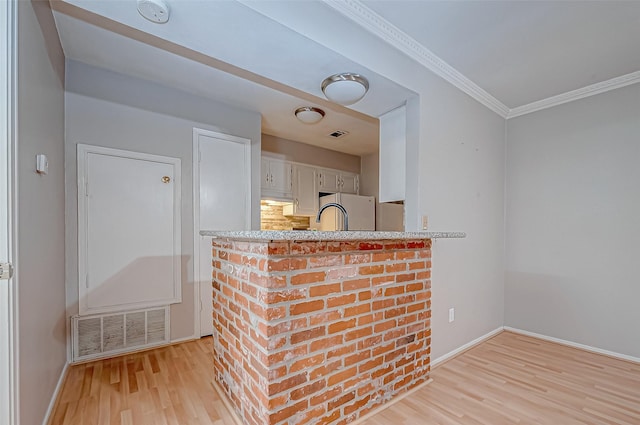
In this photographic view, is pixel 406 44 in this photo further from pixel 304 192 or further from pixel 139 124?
pixel 304 192

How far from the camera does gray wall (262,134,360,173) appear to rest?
13.9 ft

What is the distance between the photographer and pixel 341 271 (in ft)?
5.19

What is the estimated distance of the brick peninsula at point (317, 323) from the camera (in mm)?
1350

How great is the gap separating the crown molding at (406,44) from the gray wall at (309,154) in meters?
2.48

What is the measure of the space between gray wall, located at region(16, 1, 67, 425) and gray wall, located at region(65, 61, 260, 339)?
0.21 m

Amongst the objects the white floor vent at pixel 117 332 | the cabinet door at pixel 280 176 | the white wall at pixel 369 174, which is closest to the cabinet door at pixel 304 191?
the cabinet door at pixel 280 176

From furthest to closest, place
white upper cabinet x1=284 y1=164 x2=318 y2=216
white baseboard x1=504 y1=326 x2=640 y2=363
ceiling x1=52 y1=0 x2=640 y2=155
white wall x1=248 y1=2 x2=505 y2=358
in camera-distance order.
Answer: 1. white upper cabinet x1=284 y1=164 x2=318 y2=216
2. white baseboard x1=504 y1=326 x2=640 y2=363
3. white wall x1=248 y1=2 x2=505 y2=358
4. ceiling x1=52 y1=0 x2=640 y2=155

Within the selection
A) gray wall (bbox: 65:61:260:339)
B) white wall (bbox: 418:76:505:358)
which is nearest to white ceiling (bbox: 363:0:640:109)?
white wall (bbox: 418:76:505:358)

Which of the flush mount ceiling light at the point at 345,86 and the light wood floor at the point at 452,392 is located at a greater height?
the flush mount ceiling light at the point at 345,86

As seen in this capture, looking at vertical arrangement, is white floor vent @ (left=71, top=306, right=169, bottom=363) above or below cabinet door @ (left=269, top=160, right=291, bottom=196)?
below

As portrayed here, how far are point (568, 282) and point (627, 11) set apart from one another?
7.42 feet

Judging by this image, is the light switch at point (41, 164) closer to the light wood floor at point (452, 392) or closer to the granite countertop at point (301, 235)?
the granite countertop at point (301, 235)

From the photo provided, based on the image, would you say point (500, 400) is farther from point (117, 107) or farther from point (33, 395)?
point (117, 107)

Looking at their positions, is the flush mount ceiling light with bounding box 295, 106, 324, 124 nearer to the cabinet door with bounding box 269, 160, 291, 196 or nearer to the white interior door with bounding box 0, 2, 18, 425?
the cabinet door with bounding box 269, 160, 291, 196
